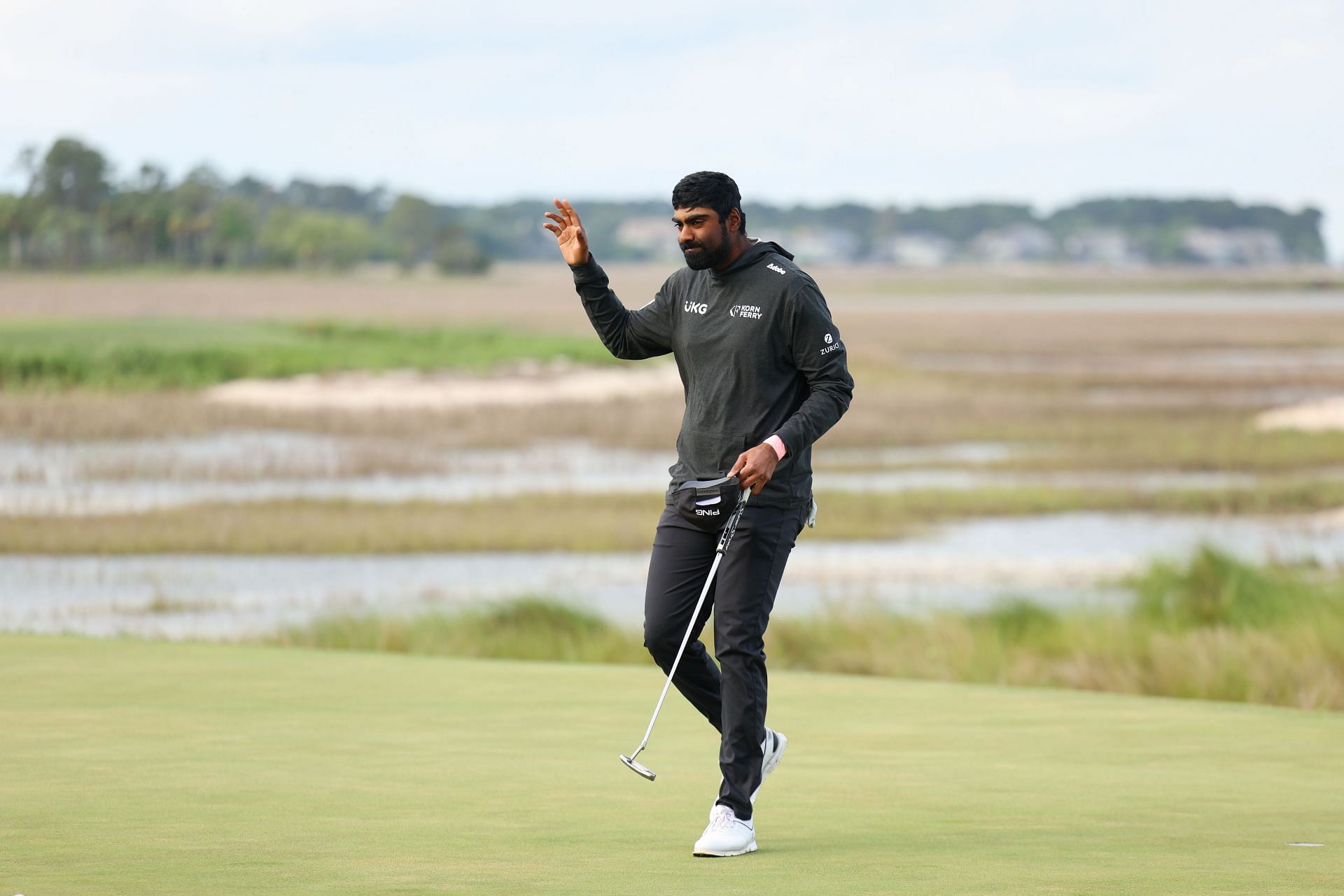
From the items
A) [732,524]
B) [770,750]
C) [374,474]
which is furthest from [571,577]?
[732,524]

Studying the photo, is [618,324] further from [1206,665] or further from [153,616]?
[153,616]

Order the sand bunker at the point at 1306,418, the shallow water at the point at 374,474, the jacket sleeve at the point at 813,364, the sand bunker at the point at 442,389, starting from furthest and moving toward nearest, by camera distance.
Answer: the sand bunker at the point at 442,389, the sand bunker at the point at 1306,418, the shallow water at the point at 374,474, the jacket sleeve at the point at 813,364

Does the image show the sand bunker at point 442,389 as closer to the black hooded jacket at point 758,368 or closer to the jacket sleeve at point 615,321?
the jacket sleeve at point 615,321

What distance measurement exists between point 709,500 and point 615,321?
69cm

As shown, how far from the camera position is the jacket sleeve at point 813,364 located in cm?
505

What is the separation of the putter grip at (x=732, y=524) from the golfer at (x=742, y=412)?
0.08 feet

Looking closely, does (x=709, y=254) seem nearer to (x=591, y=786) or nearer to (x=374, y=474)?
(x=591, y=786)

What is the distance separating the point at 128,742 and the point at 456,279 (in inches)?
4973

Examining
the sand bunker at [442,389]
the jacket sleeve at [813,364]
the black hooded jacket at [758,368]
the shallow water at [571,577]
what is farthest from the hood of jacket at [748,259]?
the sand bunker at [442,389]

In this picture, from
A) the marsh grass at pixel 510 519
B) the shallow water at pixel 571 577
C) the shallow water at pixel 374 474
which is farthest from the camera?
the shallow water at pixel 374 474

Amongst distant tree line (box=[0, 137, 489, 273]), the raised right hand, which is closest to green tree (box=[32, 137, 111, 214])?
distant tree line (box=[0, 137, 489, 273])

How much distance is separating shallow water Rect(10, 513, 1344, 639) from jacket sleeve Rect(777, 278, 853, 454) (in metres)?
9.55

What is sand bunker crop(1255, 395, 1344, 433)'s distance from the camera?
33000mm

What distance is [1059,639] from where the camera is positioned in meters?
12.5
